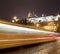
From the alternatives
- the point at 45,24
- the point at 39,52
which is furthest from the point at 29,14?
the point at 39,52

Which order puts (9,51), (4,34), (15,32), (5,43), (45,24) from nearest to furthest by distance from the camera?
(5,43) < (4,34) < (15,32) < (9,51) < (45,24)

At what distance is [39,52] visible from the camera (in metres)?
7.45

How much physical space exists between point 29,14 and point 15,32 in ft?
193

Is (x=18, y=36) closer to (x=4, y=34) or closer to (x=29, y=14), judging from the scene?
(x=4, y=34)

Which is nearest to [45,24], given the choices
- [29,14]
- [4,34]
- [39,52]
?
[29,14]

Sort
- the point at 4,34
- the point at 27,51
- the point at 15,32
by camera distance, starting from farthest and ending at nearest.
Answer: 1. the point at 27,51
2. the point at 15,32
3. the point at 4,34

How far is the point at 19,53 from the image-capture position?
578 cm

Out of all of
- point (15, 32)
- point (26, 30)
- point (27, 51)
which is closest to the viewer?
point (15, 32)

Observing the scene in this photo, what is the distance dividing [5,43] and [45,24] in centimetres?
5266

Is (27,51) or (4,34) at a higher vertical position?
(4,34)

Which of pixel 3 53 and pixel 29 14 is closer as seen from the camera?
pixel 3 53

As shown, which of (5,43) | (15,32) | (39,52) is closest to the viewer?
(5,43)

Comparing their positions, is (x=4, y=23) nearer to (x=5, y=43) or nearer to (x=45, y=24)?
(x=5, y=43)

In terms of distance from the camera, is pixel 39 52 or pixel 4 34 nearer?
pixel 4 34
